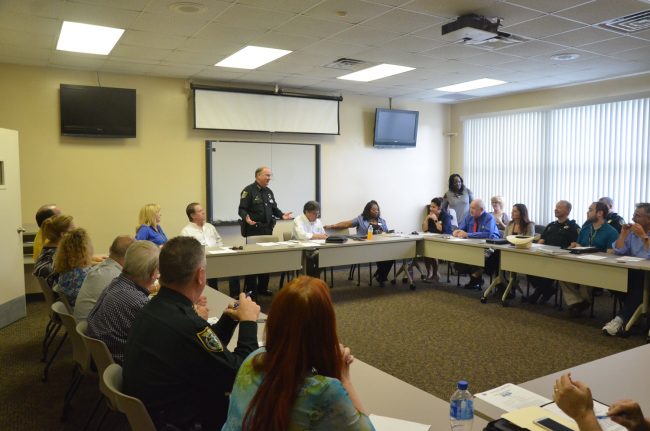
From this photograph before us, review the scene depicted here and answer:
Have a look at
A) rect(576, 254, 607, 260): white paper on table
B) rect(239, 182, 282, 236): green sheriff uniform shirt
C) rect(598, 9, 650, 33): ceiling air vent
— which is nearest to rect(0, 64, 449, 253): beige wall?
rect(239, 182, 282, 236): green sheriff uniform shirt

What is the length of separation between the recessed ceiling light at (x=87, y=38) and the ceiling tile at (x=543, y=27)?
148 inches

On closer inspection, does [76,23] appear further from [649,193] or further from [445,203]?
[649,193]

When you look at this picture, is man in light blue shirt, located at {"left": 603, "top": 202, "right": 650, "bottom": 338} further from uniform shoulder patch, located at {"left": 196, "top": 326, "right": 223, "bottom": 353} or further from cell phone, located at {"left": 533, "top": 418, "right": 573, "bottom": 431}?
uniform shoulder patch, located at {"left": 196, "top": 326, "right": 223, "bottom": 353}

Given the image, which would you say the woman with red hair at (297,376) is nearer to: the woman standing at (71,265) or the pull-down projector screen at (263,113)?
the woman standing at (71,265)

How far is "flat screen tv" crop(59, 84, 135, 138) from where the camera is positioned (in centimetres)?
648

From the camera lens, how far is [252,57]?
6.14m

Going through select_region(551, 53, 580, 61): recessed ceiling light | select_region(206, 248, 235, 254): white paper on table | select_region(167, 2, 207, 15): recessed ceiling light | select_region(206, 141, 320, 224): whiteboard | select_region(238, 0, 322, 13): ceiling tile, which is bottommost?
select_region(206, 248, 235, 254): white paper on table

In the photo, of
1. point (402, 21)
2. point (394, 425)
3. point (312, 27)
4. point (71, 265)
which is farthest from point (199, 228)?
point (394, 425)

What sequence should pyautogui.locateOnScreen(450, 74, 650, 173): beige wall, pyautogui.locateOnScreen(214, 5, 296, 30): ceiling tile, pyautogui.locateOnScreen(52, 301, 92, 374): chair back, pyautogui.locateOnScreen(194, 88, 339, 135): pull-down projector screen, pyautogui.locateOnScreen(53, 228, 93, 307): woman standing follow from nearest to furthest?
pyautogui.locateOnScreen(52, 301, 92, 374): chair back
pyautogui.locateOnScreen(53, 228, 93, 307): woman standing
pyautogui.locateOnScreen(214, 5, 296, 30): ceiling tile
pyautogui.locateOnScreen(450, 74, 650, 173): beige wall
pyautogui.locateOnScreen(194, 88, 339, 135): pull-down projector screen

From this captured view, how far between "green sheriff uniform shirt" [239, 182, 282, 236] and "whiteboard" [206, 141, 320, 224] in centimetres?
80

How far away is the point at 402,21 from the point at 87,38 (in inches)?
124

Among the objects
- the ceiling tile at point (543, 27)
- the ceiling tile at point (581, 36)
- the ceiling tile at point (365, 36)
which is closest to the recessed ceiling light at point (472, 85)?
the ceiling tile at point (581, 36)

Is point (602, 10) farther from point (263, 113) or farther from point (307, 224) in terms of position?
point (263, 113)

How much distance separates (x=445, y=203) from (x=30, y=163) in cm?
593
